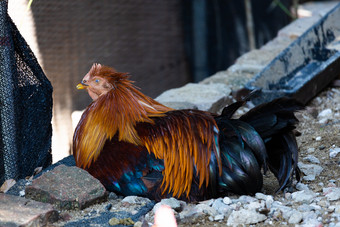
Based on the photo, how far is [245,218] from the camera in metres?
2.77

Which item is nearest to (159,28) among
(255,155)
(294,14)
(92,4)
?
(92,4)

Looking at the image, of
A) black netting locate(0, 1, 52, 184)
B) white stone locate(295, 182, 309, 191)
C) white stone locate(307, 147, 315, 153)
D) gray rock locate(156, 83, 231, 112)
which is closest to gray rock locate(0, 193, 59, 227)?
black netting locate(0, 1, 52, 184)

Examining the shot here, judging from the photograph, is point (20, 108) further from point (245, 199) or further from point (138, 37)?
point (138, 37)

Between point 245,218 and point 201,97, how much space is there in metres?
2.31

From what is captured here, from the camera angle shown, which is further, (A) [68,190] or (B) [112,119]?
(B) [112,119]

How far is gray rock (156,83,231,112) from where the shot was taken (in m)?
4.72

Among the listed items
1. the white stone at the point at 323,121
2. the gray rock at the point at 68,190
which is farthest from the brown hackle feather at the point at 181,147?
the white stone at the point at 323,121

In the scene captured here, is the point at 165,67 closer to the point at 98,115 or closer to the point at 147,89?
the point at 147,89

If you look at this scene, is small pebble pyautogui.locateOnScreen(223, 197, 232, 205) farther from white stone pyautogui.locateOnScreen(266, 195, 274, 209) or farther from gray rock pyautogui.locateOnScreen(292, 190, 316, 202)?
gray rock pyautogui.locateOnScreen(292, 190, 316, 202)

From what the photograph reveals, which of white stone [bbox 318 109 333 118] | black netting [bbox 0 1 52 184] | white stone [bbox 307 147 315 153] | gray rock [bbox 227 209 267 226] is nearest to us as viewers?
gray rock [bbox 227 209 267 226]

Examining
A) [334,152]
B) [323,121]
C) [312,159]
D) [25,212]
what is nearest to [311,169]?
[312,159]

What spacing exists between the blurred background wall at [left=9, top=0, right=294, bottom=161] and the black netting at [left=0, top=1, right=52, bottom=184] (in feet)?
1.17

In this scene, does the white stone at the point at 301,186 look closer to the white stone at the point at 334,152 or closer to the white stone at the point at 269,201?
the white stone at the point at 269,201

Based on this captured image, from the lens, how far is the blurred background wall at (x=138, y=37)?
5152 mm
